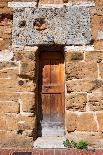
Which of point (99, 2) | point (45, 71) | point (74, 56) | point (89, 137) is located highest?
point (99, 2)

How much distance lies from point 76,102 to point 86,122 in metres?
0.34

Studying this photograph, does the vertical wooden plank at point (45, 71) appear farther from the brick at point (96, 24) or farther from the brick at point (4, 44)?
the brick at point (96, 24)

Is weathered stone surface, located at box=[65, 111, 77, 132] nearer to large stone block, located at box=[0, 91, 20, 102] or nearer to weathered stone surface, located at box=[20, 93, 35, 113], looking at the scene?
weathered stone surface, located at box=[20, 93, 35, 113]

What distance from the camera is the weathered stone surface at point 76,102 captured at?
5035mm

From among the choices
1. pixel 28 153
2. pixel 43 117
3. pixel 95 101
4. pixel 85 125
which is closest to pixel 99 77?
pixel 95 101

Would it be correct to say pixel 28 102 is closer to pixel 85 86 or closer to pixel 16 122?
pixel 16 122

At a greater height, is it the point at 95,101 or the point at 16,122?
the point at 95,101

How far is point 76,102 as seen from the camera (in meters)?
5.05

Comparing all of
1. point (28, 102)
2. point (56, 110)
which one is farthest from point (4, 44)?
point (56, 110)

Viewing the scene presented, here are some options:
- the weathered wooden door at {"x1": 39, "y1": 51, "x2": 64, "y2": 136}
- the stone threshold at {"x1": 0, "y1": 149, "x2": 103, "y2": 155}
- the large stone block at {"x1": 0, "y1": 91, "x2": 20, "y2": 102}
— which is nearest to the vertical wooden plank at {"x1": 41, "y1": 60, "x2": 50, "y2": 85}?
the weathered wooden door at {"x1": 39, "y1": 51, "x2": 64, "y2": 136}

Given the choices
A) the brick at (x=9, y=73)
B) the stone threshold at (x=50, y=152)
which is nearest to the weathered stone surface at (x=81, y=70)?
the brick at (x=9, y=73)

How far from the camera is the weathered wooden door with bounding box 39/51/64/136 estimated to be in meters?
5.32

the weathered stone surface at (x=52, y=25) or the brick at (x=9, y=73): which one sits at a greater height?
the weathered stone surface at (x=52, y=25)

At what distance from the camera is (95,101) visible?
16.5 feet
